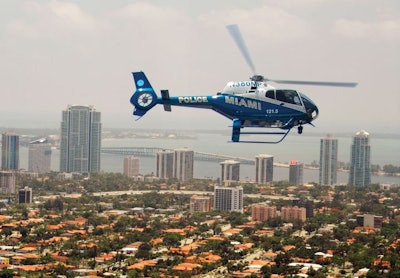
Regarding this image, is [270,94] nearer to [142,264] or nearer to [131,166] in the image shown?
[142,264]

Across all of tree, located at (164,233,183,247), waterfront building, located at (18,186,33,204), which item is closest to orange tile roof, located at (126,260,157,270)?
tree, located at (164,233,183,247)

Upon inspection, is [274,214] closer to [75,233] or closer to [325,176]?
[75,233]

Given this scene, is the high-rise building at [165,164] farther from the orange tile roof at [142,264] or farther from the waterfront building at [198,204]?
the orange tile roof at [142,264]

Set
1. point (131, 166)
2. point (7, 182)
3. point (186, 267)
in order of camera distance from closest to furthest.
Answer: point (186, 267)
point (7, 182)
point (131, 166)

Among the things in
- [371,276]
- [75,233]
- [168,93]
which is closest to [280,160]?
[75,233]

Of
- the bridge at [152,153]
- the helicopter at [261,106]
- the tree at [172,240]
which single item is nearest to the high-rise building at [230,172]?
the tree at [172,240]

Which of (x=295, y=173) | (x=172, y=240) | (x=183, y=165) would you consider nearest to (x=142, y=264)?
(x=172, y=240)
